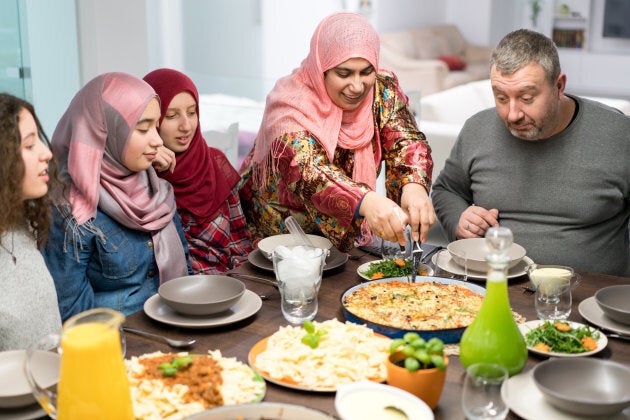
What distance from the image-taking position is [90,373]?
45.9 inches

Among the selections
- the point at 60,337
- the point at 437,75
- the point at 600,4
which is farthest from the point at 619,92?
the point at 60,337

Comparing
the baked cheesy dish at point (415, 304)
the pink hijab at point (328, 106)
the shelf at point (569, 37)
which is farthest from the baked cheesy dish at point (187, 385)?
the shelf at point (569, 37)

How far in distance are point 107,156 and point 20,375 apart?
0.92 metres

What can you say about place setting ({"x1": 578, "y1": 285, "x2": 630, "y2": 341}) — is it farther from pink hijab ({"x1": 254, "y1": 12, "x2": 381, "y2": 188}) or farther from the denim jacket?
the denim jacket

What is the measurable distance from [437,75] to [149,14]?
487 centimetres

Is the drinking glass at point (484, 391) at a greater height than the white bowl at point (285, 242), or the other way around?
the drinking glass at point (484, 391)

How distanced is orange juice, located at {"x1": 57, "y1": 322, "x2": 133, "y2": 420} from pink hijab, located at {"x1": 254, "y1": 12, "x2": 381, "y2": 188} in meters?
1.33

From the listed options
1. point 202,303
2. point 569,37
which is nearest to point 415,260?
point 202,303

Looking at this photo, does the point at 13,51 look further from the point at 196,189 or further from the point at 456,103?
the point at 456,103

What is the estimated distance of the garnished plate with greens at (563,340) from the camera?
159 cm

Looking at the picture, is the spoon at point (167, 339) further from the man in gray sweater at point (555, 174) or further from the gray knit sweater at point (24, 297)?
the man in gray sweater at point (555, 174)

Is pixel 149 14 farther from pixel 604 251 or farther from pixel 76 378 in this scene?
pixel 76 378

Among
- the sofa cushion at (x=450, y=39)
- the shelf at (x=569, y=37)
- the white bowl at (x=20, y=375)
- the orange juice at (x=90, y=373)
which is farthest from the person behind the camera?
the shelf at (x=569, y=37)

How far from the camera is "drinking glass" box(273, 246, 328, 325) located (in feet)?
5.70
